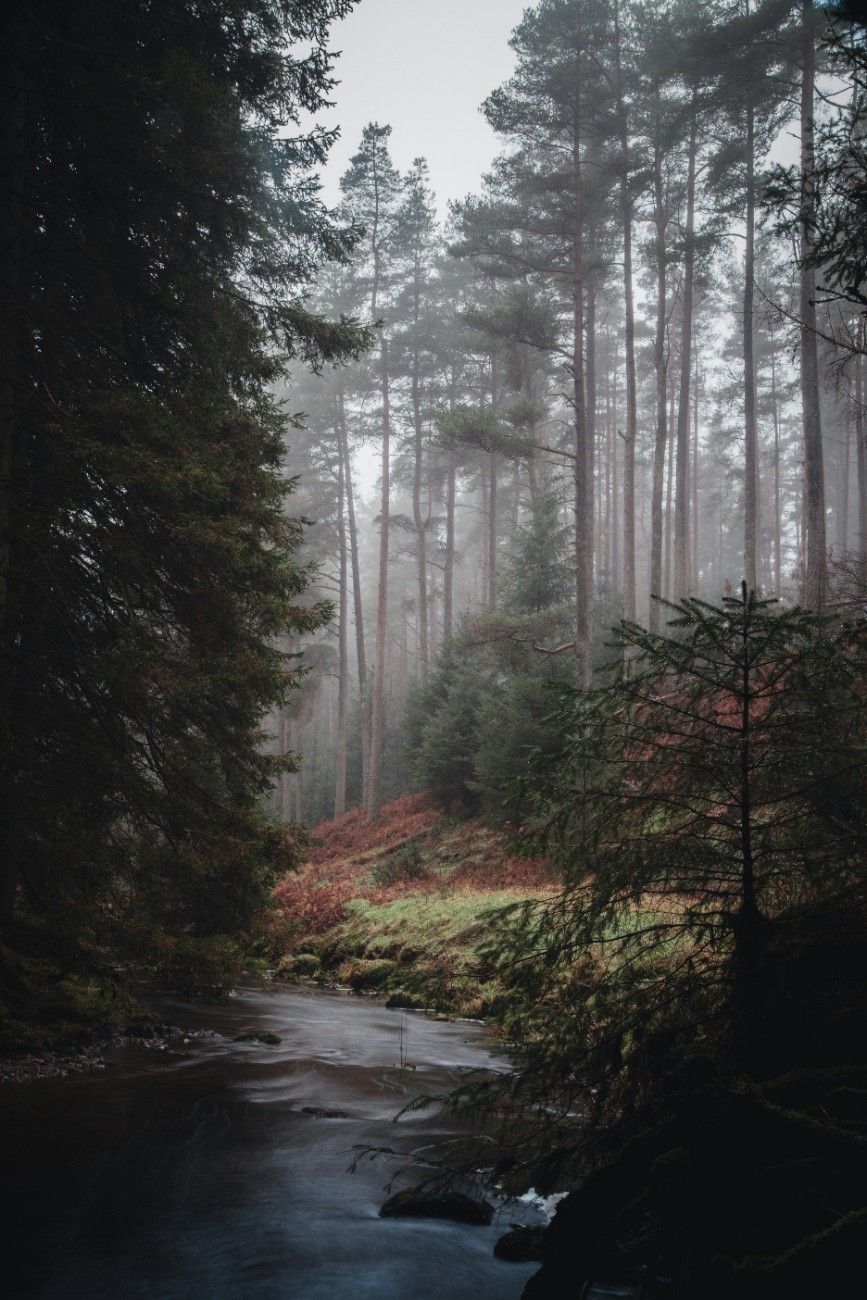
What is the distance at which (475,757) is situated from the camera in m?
19.5

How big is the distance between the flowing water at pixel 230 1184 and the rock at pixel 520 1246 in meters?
0.07

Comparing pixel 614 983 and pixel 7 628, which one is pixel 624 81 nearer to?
pixel 7 628

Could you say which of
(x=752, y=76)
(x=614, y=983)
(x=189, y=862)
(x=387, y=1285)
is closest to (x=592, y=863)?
(x=614, y=983)

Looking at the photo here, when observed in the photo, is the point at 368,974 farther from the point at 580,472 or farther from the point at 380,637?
the point at 380,637

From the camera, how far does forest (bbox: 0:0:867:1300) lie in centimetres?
367

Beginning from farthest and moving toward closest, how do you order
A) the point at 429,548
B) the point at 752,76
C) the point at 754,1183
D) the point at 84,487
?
the point at 429,548 < the point at 752,76 < the point at 84,487 < the point at 754,1183

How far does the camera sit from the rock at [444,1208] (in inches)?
206

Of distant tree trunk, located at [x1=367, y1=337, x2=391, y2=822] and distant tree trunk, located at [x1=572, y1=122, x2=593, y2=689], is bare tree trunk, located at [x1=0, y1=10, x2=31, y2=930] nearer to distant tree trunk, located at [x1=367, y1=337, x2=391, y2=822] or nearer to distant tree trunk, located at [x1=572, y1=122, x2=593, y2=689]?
distant tree trunk, located at [x1=572, y1=122, x2=593, y2=689]

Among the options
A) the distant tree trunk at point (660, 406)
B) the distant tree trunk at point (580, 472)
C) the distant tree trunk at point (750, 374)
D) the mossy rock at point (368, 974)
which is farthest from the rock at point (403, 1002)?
the distant tree trunk at point (750, 374)

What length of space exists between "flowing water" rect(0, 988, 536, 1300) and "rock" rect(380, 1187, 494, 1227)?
7cm

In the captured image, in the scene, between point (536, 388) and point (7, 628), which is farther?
point (536, 388)

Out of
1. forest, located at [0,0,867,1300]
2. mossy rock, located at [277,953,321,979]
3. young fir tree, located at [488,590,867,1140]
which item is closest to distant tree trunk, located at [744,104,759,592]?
forest, located at [0,0,867,1300]

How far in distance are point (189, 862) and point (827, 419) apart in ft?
166

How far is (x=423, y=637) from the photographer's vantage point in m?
36.1
